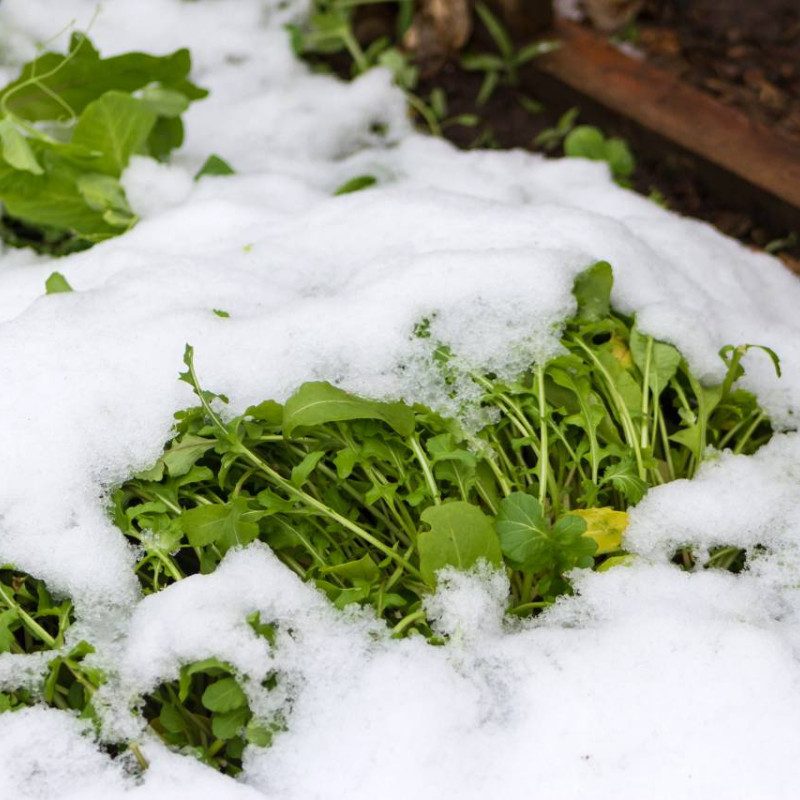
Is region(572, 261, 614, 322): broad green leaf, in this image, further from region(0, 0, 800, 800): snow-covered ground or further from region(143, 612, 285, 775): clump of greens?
region(143, 612, 285, 775): clump of greens

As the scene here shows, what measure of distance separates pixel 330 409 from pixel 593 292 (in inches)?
17.2

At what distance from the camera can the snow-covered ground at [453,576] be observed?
86 cm

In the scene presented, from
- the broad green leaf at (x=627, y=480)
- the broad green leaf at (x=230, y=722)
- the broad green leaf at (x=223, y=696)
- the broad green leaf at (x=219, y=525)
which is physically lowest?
the broad green leaf at (x=230, y=722)

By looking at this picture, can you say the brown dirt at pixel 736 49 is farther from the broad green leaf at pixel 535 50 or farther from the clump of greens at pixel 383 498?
the clump of greens at pixel 383 498

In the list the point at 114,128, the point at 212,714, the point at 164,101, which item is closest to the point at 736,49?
the point at 164,101

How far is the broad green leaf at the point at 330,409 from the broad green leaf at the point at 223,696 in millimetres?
273

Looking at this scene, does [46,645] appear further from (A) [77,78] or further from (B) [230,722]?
(A) [77,78]

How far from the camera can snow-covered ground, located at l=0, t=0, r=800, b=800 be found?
86 cm

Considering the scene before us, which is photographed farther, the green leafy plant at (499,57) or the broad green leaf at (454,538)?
the green leafy plant at (499,57)

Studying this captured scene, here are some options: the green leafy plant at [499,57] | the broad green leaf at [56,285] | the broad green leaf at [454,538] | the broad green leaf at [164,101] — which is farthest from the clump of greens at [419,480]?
the green leafy plant at [499,57]

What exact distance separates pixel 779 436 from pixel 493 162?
924mm

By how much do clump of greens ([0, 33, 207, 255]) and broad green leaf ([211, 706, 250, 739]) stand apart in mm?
935

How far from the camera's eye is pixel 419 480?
1.04 metres

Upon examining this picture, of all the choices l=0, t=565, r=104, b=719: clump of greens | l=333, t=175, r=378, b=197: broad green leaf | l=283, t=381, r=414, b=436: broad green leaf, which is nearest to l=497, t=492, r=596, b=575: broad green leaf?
l=283, t=381, r=414, b=436: broad green leaf
